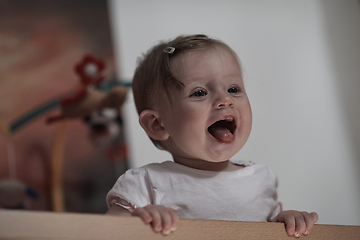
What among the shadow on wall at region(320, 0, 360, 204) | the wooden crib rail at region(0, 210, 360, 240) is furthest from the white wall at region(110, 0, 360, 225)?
the wooden crib rail at region(0, 210, 360, 240)

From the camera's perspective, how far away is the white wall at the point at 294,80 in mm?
1666

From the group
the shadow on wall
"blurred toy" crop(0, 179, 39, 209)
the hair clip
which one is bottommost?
"blurred toy" crop(0, 179, 39, 209)

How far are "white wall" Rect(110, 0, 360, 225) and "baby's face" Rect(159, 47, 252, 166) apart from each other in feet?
3.31

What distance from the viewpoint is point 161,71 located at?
61cm

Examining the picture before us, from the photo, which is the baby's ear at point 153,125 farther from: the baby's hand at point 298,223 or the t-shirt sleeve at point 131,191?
the baby's hand at point 298,223

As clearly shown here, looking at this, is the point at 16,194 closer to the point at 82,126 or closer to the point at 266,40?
the point at 82,126

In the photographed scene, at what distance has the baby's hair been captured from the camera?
0.60 m

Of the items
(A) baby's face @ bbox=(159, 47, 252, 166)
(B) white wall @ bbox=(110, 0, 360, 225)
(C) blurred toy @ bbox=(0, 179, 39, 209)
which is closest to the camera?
(A) baby's face @ bbox=(159, 47, 252, 166)

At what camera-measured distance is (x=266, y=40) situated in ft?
6.07

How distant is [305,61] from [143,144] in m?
0.82

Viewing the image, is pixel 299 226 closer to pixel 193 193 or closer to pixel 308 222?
pixel 308 222

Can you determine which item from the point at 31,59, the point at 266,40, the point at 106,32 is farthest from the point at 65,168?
the point at 266,40

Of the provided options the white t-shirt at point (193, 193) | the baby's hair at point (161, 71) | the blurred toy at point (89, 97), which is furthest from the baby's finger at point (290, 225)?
the blurred toy at point (89, 97)

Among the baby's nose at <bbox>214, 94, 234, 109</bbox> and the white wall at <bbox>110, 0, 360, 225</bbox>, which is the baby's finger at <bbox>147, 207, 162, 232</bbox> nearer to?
the baby's nose at <bbox>214, 94, 234, 109</bbox>
